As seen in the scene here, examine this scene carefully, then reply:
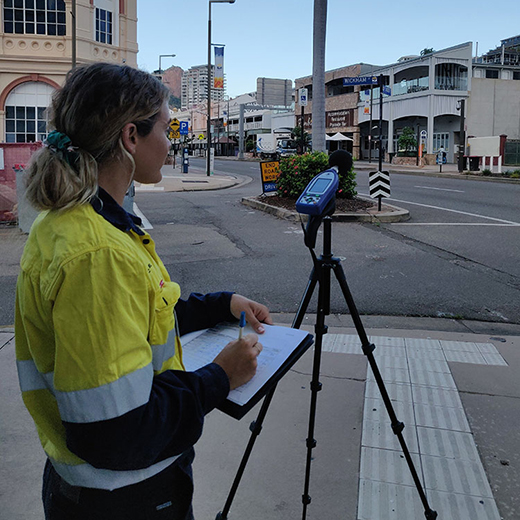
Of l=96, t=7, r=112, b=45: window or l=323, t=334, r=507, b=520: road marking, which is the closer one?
l=323, t=334, r=507, b=520: road marking

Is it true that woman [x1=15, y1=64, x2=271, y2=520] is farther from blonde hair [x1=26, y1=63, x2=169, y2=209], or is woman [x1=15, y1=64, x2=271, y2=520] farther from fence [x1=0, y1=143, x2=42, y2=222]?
fence [x1=0, y1=143, x2=42, y2=222]

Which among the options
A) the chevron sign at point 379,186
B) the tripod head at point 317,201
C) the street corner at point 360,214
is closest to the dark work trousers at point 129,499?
the tripod head at point 317,201

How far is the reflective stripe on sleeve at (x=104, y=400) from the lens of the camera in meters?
Answer: 1.21

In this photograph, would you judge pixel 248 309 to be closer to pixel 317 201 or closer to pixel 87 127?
pixel 317 201

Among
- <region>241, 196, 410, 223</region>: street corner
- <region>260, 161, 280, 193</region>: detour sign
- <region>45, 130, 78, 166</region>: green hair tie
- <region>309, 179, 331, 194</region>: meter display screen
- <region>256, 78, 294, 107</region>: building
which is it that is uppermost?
<region>256, 78, 294, 107</region>: building

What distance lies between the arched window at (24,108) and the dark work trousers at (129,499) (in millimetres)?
25805

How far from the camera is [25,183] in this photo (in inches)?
55.5

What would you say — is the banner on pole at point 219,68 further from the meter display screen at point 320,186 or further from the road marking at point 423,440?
the meter display screen at point 320,186

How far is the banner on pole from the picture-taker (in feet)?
109

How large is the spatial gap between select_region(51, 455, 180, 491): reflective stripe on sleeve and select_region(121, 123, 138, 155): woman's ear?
0.75 metres

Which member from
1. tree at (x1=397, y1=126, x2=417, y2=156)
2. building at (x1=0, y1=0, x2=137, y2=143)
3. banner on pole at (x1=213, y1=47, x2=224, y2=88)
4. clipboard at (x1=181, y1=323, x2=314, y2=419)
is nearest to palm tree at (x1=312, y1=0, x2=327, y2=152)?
building at (x1=0, y1=0, x2=137, y2=143)

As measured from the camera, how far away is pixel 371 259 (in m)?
8.32

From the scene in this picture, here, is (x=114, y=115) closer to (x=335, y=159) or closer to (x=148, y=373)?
(x=148, y=373)

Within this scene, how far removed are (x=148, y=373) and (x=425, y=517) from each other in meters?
1.84
